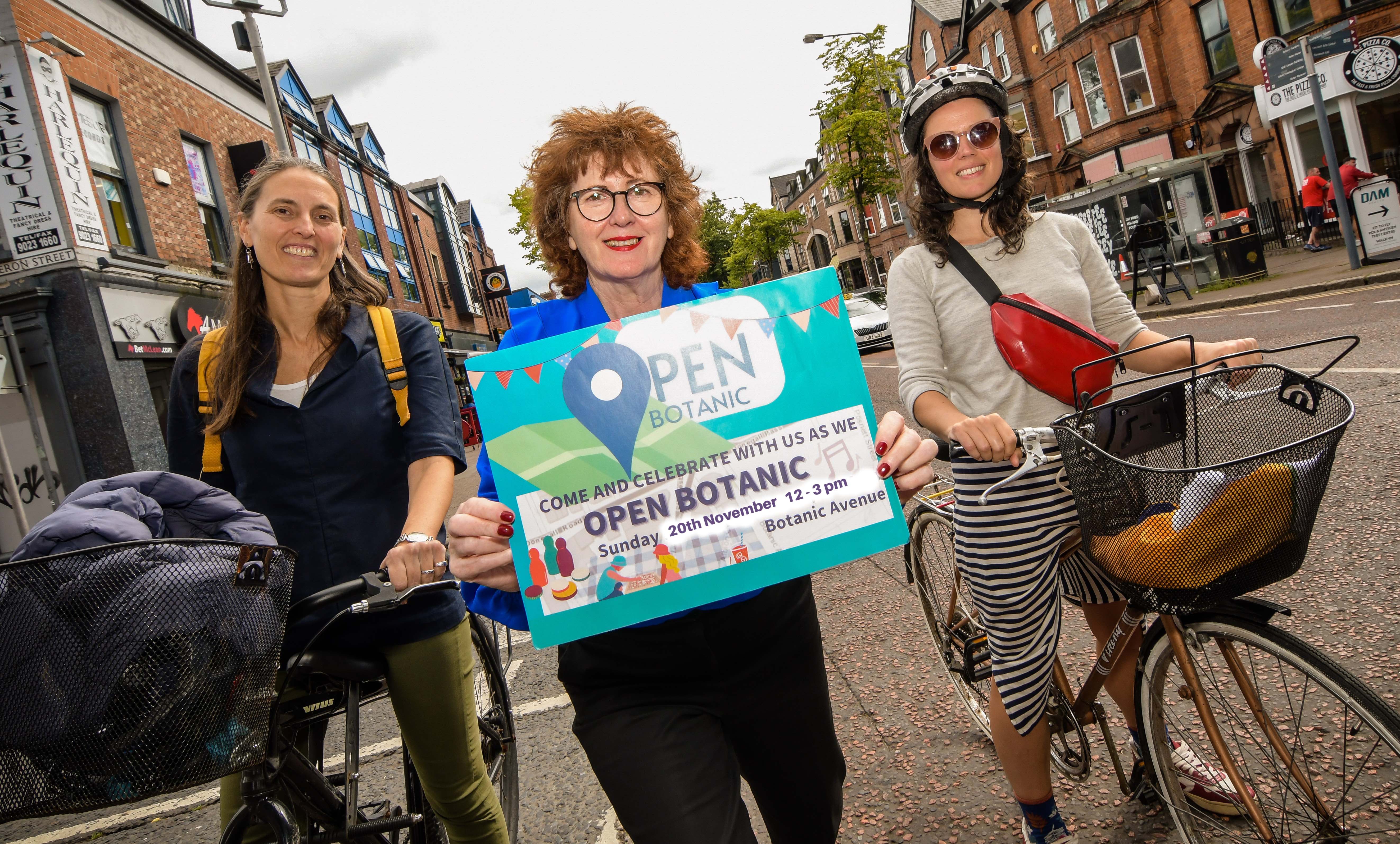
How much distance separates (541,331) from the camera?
1916 millimetres

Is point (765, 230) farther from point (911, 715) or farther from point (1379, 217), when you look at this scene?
point (911, 715)

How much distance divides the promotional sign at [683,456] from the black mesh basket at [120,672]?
2.07ft

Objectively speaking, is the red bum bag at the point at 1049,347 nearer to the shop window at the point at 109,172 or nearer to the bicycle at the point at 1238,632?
the bicycle at the point at 1238,632

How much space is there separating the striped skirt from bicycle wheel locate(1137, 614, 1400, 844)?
0.25 m

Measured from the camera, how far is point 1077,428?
1.64 meters

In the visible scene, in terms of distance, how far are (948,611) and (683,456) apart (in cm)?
191

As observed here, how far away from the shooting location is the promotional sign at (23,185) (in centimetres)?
1062

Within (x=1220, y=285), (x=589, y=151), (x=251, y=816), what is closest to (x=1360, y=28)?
(x=1220, y=285)

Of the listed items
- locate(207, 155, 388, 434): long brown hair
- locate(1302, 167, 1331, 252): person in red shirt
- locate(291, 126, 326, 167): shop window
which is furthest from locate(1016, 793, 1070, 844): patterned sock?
locate(291, 126, 326, 167): shop window

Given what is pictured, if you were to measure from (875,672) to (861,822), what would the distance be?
106 cm

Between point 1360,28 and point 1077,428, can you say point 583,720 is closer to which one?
point 1077,428

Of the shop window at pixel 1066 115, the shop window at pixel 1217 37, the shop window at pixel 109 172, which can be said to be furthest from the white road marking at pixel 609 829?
the shop window at pixel 1066 115

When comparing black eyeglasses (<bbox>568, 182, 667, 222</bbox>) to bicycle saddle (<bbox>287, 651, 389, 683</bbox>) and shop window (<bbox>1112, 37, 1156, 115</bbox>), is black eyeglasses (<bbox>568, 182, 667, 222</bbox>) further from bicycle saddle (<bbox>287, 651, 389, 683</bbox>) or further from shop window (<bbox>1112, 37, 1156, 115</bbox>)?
shop window (<bbox>1112, 37, 1156, 115</bbox>)

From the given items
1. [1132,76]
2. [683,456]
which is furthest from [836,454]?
[1132,76]
